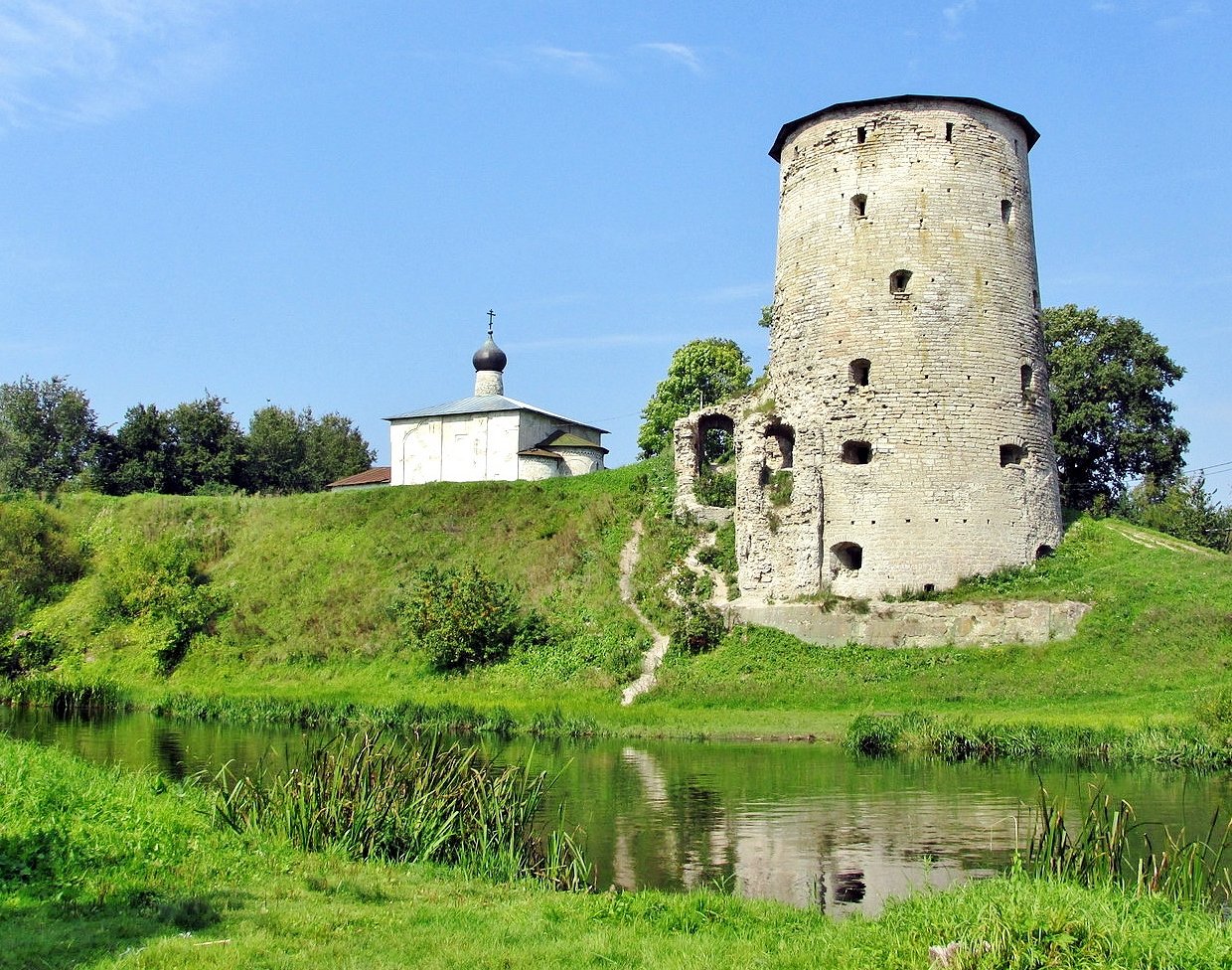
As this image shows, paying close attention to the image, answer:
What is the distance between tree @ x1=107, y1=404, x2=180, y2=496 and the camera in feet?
174

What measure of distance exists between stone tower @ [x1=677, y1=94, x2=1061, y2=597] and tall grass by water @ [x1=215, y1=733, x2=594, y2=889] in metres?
17.5

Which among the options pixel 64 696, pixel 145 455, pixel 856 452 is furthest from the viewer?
pixel 145 455

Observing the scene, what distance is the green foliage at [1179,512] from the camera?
38.5 m

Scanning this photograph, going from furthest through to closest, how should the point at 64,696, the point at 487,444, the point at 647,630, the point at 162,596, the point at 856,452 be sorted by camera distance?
1. the point at 487,444
2. the point at 162,596
3. the point at 856,452
4. the point at 647,630
5. the point at 64,696

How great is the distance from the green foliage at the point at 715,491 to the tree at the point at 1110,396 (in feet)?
39.8

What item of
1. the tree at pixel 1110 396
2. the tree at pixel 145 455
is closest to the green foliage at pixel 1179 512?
the tree at pixel 1110 396

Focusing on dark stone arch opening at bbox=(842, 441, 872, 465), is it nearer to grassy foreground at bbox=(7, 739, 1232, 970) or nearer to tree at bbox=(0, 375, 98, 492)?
grassy foreground at bbox=(7, 739, 1232, 970)

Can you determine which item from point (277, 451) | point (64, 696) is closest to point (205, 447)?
point (277, 451)

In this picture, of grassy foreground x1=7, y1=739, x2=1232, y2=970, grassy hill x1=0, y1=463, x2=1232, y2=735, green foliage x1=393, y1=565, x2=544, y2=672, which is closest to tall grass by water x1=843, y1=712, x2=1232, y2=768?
grassy hill x1=0, y1=463, x2=1232, y2=735

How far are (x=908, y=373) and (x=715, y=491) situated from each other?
20.9ft

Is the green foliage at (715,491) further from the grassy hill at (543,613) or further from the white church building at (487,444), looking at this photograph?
the white church building at (487,444)

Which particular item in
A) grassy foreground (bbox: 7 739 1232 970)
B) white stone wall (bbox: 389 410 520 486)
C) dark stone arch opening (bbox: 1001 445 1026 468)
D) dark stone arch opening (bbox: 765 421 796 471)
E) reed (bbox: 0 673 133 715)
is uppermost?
white stone wall (bbox: 389 410 520 486)

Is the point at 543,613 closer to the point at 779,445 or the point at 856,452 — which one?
the point at 779,445

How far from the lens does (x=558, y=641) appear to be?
1112 inches
